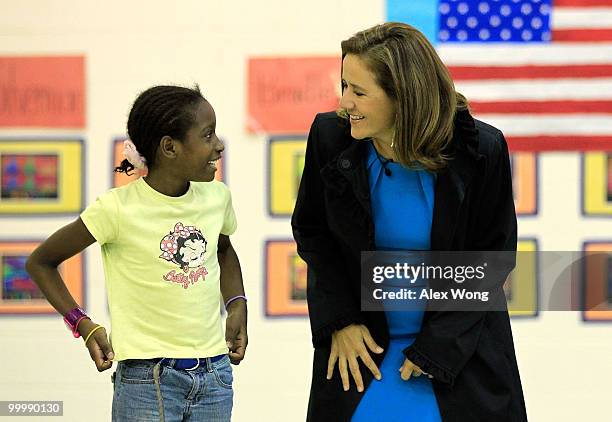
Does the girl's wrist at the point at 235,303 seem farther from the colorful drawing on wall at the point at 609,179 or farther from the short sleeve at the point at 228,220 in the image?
the colorful drawing on wall at the point at 609,179

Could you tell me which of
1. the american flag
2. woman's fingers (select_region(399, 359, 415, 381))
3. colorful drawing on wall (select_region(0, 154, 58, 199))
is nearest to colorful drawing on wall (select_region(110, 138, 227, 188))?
colorful drawing on wall (select_region(0, 154, 58, 199))

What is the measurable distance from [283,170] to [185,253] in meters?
1.42

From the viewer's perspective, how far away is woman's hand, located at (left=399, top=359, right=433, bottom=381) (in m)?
2.05

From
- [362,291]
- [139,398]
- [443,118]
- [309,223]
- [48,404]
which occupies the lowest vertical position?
[48,404]

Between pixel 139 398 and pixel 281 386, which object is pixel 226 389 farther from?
pixel 281 386

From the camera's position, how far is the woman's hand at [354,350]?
2086mm

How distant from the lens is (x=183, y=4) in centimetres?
377

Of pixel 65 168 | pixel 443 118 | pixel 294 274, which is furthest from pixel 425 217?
pixel 65 168

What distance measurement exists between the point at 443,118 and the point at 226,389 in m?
0.89

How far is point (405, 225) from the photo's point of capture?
2061 mm

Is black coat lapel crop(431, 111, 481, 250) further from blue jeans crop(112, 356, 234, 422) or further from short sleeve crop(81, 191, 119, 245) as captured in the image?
short sleeve crop(81, 191, 119, 245)

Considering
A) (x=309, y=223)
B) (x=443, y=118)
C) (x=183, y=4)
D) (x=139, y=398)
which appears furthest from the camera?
(x=183, y=4)

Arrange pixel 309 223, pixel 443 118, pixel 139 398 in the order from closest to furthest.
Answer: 1. pixel 443 118
2. pixel 309 223
3. pixel 139 398

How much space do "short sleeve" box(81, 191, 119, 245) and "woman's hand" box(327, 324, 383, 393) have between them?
0.63 meters
